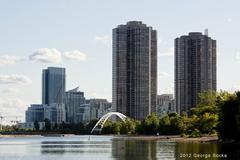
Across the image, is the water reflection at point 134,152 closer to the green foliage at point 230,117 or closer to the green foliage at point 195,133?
the green foliage at point 230,117

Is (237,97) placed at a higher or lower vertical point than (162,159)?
higher

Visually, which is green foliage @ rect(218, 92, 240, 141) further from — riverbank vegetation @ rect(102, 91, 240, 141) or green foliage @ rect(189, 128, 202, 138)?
green foliage @ rect(189, 128, 202, 138)

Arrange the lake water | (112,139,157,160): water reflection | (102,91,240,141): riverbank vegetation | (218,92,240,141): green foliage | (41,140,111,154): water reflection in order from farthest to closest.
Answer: (102,91,240,141): riverbank vegetation
(218,92,240,141): green foliage
(41,140,111,154): water reflection
(112,139,157,160): water reflection
the lake water

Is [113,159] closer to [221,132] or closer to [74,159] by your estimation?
Answer: [74,159]

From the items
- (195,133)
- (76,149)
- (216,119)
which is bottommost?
(76,149)

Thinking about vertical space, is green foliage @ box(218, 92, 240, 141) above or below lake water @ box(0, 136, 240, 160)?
above

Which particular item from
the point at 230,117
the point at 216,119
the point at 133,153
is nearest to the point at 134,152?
the point at 133,153

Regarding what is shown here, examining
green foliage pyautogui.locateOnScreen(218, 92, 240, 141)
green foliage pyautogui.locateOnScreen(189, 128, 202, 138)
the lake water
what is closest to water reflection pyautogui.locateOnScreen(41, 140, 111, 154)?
the lake water

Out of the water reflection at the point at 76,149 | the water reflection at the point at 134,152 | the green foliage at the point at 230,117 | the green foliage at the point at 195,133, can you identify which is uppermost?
the green foliage at the point at 230,117

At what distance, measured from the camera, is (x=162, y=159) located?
227 feet

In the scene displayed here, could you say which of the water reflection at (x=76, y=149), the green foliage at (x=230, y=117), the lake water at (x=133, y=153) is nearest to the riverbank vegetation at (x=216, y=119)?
the green foliage at (x=230, y=117)

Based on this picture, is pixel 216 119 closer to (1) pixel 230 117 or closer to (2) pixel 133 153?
(1) pixel 230 117

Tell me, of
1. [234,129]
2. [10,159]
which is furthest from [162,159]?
[234,129]

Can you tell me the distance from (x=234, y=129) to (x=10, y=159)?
4909 centimetres
